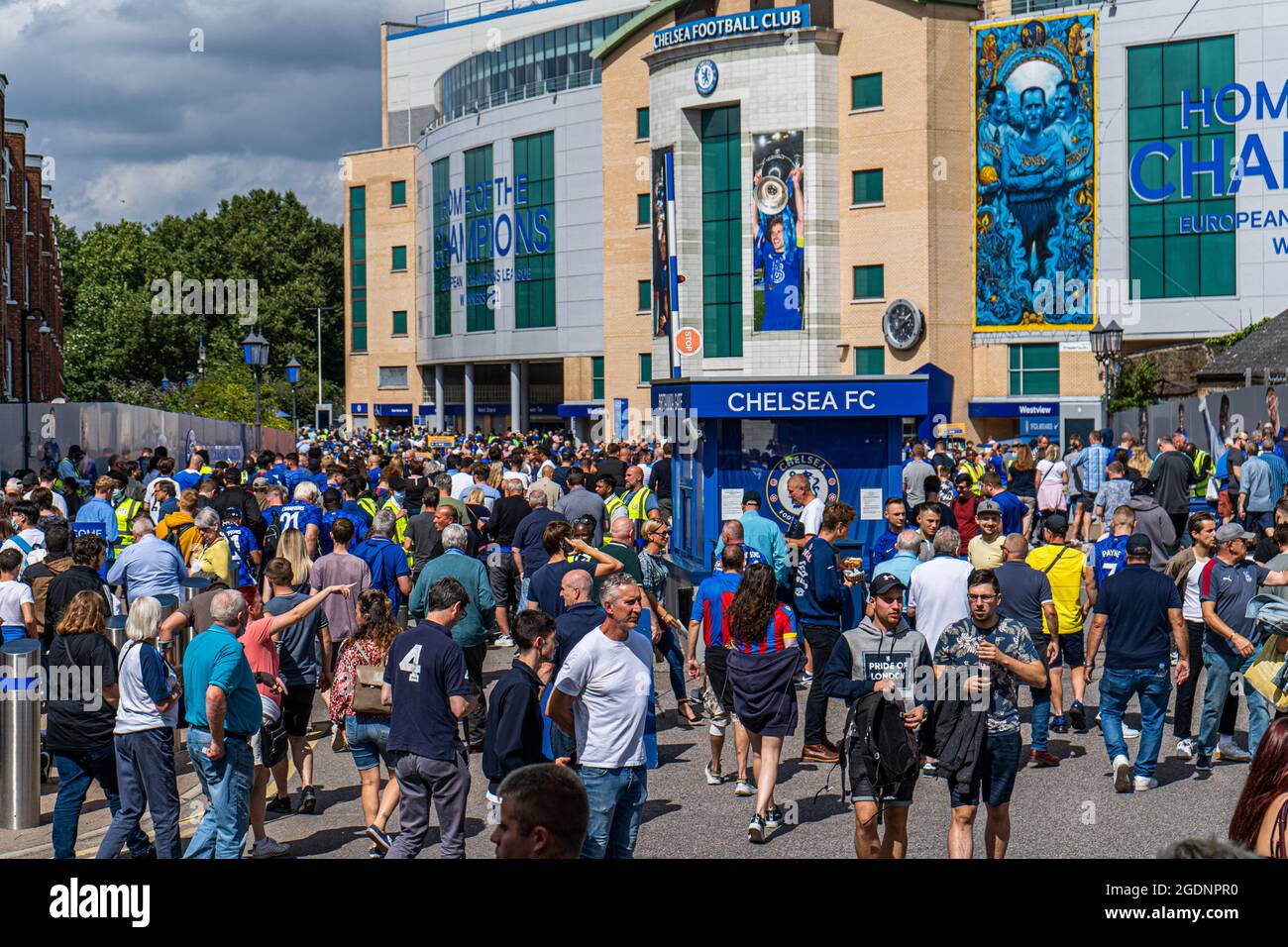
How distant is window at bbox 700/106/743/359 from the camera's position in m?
58.1

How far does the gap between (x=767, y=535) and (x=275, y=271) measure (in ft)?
305

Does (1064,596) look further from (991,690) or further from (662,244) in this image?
(662,244)

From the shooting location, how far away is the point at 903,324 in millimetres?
56438

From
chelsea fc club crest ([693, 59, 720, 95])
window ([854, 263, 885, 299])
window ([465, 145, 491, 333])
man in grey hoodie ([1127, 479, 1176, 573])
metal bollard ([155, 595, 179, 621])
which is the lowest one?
metal bollard ([155, 595, 179, 621])

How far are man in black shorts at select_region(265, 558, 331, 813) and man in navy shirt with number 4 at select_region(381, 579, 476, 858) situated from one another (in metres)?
2.17

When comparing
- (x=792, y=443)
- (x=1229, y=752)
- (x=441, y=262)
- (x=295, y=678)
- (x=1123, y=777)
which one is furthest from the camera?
(x=441, y=262)

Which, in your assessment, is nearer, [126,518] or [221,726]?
[221,726]

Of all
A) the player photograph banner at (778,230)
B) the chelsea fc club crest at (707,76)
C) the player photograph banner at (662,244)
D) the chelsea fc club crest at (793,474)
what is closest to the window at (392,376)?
the player photograph banner at (662,244)

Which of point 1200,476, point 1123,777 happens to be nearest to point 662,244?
point 1200,476

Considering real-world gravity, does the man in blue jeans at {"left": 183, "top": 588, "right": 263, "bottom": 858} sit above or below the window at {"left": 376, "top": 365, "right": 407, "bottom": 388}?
below

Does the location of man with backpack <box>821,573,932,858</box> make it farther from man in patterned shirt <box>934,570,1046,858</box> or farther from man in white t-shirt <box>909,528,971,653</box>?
man in white t-shirt <box>909,528,971,653</box>

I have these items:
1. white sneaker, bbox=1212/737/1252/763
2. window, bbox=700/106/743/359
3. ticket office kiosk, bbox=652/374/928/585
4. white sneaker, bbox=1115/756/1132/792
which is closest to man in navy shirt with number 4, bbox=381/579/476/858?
white sneaker, bbox=1115/756/1132/792

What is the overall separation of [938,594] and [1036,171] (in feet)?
159
